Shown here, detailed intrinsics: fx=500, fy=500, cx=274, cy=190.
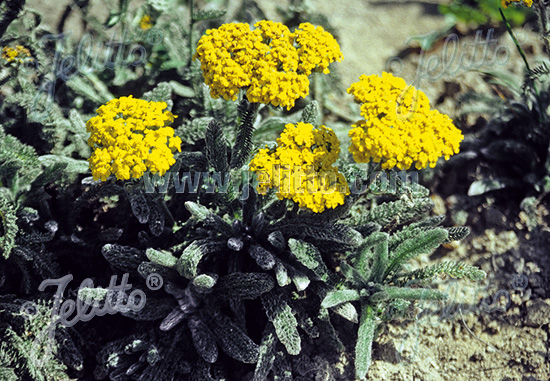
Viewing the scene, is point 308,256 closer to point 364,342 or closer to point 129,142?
point 364,342

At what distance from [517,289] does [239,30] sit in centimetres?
231

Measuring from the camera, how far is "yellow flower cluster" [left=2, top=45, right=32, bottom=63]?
295cm

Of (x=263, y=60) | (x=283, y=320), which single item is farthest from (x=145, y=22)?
(x=283, y=320)

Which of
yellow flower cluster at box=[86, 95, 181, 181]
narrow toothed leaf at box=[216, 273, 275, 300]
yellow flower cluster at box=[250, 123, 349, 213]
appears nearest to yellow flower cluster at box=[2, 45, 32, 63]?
yellow flower cluster at box=[86, 95, 181, 181]

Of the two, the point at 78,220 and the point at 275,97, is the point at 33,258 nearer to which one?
the point at 78,220

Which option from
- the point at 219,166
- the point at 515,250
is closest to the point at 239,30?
the point at 219,166

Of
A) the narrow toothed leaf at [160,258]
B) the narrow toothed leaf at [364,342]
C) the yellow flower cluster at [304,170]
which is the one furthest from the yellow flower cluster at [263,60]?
the narrow toothed leaf at [364,342]

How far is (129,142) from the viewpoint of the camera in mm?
2283

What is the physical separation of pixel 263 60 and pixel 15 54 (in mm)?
1615

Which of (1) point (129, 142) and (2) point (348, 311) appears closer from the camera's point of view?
(1) point (129, 142)

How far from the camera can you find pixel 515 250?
3326mm

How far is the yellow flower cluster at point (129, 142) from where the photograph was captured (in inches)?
89.0

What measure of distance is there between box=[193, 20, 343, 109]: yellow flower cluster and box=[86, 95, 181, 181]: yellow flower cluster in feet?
1.08

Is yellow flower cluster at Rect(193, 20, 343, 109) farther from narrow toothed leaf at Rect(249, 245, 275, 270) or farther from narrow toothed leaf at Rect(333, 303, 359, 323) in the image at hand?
narrow toothed leaf at Rect(333, 303, 359, 323)
